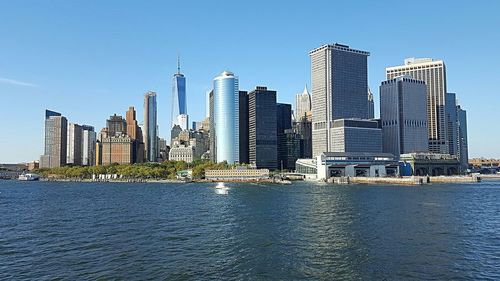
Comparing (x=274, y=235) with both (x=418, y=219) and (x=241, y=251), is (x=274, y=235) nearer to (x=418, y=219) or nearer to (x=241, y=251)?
(x=241, y=251)

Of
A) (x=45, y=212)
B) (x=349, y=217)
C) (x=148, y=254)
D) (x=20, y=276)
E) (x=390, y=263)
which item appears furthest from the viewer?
(x=45, y=212)

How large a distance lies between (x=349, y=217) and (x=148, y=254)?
36.3m

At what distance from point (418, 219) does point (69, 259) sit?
4801 centimetres

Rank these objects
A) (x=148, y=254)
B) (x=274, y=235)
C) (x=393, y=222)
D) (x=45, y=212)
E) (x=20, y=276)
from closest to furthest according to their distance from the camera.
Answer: (x=20, y=276)
(x=148, y=254)
(x=274, y=235)
(x=393, y=222)
(x=45, y=212)

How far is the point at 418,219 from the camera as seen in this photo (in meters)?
62.6

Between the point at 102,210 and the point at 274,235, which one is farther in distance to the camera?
the point at 102,210

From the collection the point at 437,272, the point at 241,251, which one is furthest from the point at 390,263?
the point at 241,251

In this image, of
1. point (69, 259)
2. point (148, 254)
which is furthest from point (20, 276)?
point (148, 254)

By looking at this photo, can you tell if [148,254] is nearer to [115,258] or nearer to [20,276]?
[115,258]

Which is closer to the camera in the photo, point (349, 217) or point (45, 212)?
point (349, 217)

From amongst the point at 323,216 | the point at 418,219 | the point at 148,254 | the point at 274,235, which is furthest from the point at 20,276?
the point at 418,219

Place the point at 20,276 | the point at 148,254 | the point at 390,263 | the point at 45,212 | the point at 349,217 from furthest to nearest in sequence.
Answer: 1. the point at 45,212
2. the point at 349,217
3. the point at 148,254
4. the point at 390,263
5. the point at 20,276

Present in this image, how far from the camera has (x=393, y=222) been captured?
195ft

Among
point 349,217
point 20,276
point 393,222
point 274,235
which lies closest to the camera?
point 20,276
